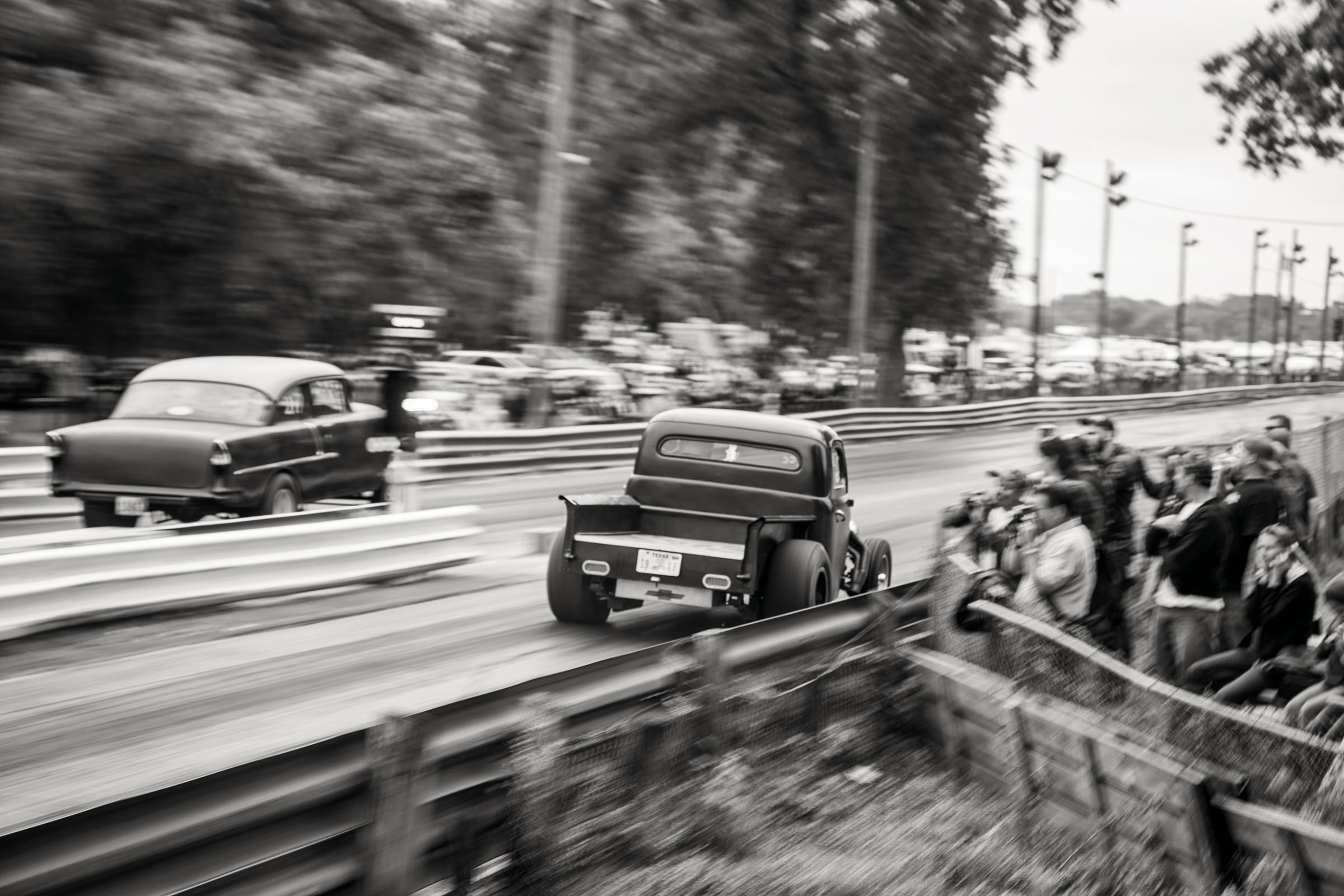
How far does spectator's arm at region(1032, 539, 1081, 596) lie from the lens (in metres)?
7.80

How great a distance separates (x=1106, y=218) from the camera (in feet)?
204

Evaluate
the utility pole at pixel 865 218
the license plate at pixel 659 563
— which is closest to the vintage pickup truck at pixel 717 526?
the license plate at pixel 659 563

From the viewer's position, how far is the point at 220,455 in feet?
37.7

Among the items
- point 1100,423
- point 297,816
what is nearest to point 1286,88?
point 1100,423

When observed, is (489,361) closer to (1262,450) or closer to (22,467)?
(22,467)

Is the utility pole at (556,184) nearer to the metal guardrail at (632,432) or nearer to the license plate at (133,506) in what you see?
the metal guardrail at (632,432)

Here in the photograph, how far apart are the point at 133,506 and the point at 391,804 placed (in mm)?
7977

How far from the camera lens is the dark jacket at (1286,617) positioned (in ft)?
24.8

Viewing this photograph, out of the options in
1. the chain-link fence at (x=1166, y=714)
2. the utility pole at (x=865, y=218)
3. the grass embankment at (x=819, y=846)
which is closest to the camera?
the grass embankment at (x=819, y=846)

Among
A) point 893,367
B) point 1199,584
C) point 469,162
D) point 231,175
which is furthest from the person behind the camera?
point 893,367

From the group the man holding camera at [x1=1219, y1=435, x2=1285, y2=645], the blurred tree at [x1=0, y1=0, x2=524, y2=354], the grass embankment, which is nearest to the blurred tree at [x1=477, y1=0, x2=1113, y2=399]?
the blurred tree at [x1=0, y1=0, x2=524, y2=354]

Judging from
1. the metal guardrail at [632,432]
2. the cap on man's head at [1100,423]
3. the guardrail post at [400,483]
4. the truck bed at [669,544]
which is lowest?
the metal guardrail at [632,432]

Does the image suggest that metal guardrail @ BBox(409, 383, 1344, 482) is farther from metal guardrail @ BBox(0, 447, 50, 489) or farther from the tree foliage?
metal guardrail @ BBox(0, 447, 50, 489)

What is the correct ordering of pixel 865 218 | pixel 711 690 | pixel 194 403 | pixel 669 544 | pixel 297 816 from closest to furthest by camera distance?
pixel 297 816 → pixel 711 690 → pixel 669 544 → pixel 194 403 → pixel 865 218
